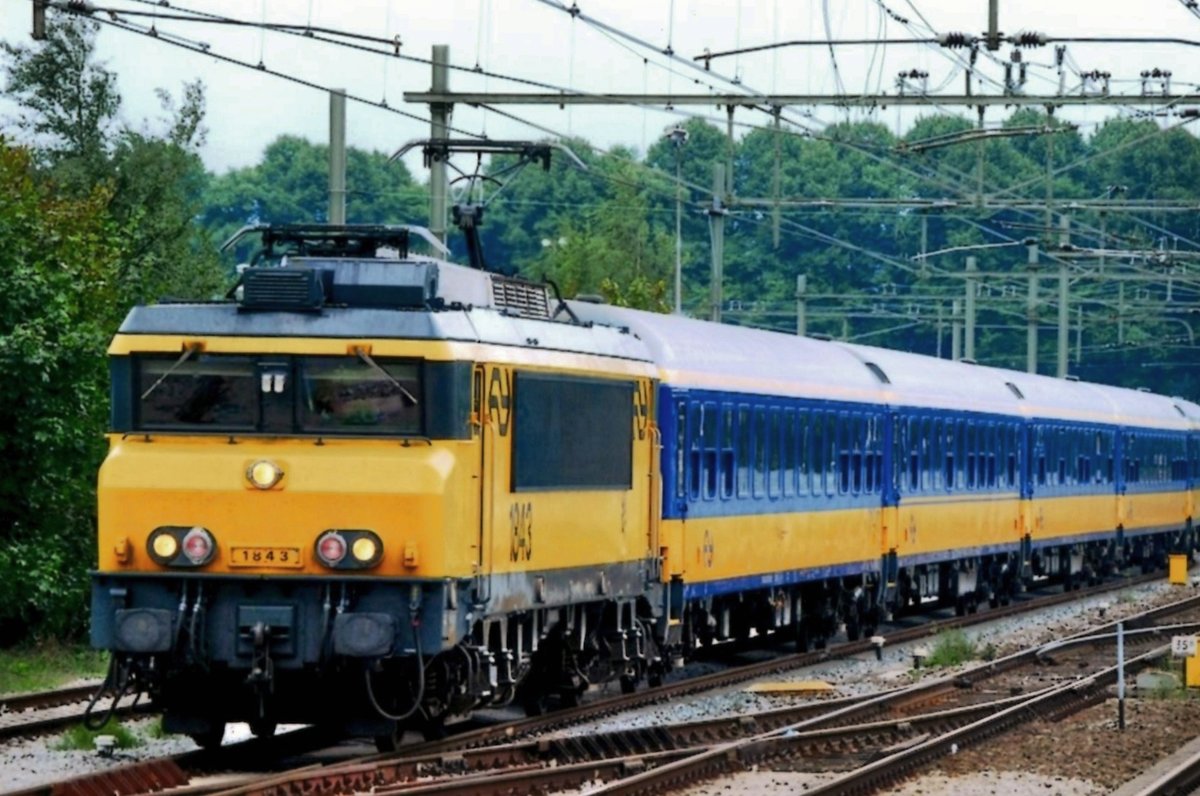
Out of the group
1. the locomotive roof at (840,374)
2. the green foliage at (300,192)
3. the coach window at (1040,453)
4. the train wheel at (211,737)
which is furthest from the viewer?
the green foliage at (300,192)

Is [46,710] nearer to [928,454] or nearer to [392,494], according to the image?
[392,494]

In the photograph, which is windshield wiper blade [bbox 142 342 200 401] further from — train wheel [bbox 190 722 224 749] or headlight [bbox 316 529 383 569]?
train wheel [bbox 190 722 224 749]

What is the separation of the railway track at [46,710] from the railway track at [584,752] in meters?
2.26

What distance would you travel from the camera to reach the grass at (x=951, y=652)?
28.1m

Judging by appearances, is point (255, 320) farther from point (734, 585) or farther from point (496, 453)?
point (734, 585)

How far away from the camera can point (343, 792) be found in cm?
1525

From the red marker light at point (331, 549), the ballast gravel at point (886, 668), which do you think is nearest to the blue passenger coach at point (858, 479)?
the ballast gravel at point (886, 668)

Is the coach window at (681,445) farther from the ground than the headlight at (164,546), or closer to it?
farther from the ground

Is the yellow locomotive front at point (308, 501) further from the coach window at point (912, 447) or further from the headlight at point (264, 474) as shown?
the coach window at point (912, 447)

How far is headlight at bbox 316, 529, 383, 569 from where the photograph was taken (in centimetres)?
1590

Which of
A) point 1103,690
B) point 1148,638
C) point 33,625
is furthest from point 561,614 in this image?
point 1148,638

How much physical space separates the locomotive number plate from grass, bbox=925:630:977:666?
1328cm

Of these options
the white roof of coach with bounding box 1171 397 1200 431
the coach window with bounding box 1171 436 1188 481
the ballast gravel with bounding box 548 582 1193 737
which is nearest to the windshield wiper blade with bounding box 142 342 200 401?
the ballast gravel with bounding box 548 582 1193 737

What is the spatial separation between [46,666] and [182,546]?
923cm
